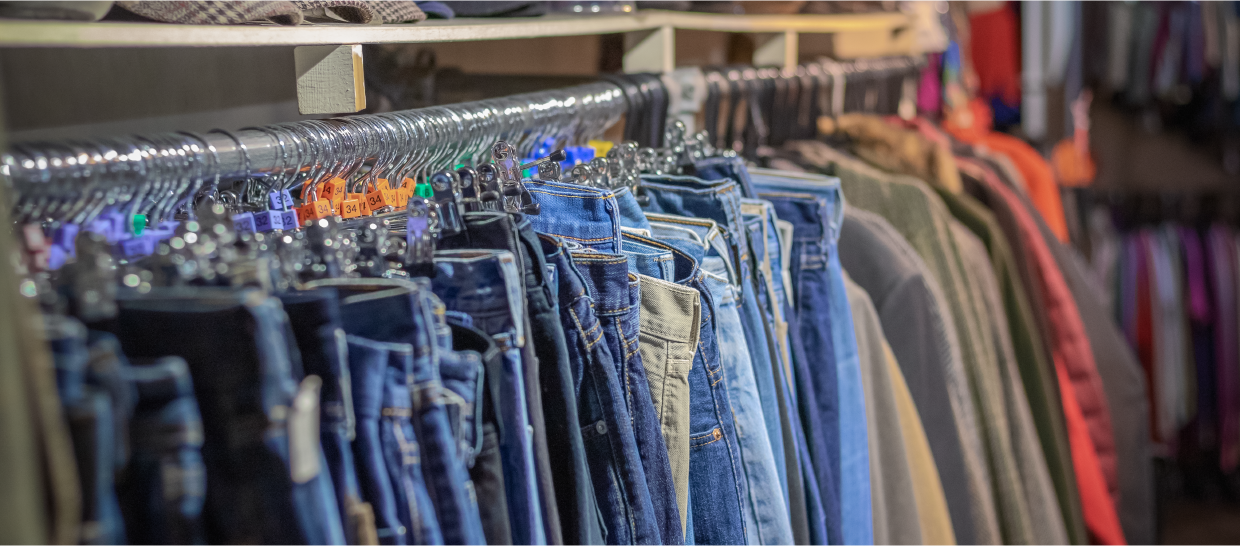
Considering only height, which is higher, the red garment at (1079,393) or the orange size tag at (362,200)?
the orange size tag at (362,200)

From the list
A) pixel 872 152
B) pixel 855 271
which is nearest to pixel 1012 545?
pixel 855 271

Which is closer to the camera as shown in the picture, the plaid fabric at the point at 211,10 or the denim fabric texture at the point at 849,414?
the plaid fabric at the point at 211,10

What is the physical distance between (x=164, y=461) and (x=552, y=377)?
12.0 inches

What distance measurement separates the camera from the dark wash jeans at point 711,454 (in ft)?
2.89

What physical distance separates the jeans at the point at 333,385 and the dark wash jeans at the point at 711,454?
0.41 m

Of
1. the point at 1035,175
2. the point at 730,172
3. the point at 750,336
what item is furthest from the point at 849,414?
the point at 1035,175

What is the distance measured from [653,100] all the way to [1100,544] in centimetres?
105

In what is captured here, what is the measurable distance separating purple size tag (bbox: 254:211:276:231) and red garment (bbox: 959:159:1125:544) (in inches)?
49.9

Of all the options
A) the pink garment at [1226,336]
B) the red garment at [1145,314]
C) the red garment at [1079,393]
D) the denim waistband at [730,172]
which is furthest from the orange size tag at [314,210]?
the pink garment at [1226,336]

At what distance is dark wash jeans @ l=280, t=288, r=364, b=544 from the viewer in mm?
528

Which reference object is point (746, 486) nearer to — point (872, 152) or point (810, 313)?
point (810, 313)

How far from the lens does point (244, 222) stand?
0.71m

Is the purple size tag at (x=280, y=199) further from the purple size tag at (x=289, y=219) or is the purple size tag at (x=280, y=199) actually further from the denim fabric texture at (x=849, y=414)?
the denim fabric texture at (x=849, y=414)

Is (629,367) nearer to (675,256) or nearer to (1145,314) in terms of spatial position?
(675,256)
